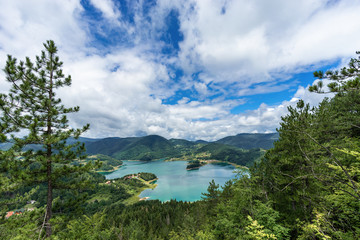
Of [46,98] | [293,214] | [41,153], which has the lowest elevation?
[293,214]

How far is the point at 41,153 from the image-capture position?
8695 mm

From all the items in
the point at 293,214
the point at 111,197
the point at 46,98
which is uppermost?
the point at 46,98

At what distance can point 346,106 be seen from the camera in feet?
49.6

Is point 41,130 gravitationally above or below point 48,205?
above

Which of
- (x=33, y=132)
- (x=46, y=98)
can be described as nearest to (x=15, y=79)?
(x=46, y=98)

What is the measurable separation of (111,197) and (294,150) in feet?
327

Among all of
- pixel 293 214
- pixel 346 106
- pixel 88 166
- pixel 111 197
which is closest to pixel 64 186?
pixel 88 166

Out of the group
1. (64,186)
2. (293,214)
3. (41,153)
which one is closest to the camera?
(41,153)

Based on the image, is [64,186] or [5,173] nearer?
[5,173]

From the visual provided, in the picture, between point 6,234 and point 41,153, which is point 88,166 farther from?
point 6,234

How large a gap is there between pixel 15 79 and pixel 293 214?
20.7 meters

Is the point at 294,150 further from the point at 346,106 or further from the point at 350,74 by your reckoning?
the point at 346,106

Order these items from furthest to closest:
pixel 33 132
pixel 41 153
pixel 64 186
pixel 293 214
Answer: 1. pixel 293 214
2. pixel 64 186
3. pixel 41 153
4. pixel 33 132

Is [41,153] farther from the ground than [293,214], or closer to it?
farther from the ground
